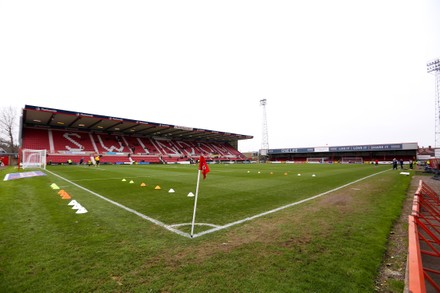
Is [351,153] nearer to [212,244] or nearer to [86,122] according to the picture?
[86,122]

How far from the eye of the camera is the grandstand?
39.6 metres

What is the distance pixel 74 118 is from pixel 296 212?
45587 millimetres

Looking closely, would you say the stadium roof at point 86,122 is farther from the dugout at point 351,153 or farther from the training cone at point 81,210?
the dugout at point 351,153

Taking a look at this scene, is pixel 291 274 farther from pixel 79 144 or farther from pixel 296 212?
pixel 79 144

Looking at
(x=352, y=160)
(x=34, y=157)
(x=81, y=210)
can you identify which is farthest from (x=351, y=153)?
(x=34, y=157)

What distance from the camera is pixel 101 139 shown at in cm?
5056

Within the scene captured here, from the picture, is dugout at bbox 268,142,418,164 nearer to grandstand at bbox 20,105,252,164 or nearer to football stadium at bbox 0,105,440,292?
grandstand at bbox 20,105,252,164

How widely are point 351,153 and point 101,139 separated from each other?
7393cm

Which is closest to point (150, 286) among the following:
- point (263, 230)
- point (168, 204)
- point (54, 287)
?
point (54, 287)

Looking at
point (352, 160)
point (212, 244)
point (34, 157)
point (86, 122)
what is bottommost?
point (352, 160)

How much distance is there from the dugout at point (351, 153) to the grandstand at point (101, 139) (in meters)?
29.8

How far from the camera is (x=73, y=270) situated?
306cm

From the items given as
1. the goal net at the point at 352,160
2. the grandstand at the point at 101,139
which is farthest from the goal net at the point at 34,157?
the goal net at the point at 352,160

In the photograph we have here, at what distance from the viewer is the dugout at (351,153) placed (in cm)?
6138
